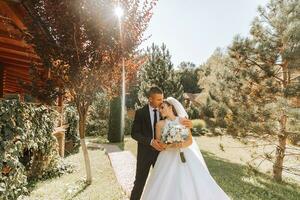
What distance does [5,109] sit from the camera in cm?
609

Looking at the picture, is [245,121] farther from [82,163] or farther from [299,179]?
[82,163]

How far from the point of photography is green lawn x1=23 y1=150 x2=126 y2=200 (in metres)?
8.01

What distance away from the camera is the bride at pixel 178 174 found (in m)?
5.35

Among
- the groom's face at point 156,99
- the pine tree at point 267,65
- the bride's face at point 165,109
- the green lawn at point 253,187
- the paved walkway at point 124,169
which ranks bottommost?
the green lawn at point 253,187

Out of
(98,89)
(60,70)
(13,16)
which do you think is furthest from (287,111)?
(13,16)

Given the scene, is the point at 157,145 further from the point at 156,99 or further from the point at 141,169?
the point at 156,99

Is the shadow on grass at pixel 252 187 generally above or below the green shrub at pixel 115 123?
below

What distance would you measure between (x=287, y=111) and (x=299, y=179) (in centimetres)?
809

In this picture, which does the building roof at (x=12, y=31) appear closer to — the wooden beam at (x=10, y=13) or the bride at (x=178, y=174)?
the wooden beam at (x=10, y=13)

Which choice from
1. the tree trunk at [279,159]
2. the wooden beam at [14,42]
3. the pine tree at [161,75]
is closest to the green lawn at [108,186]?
the tree trunk at [279,159]

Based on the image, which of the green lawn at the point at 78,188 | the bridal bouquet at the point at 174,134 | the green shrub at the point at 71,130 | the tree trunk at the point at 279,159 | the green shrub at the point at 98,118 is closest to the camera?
the bridal bouquet at the point at 174,134

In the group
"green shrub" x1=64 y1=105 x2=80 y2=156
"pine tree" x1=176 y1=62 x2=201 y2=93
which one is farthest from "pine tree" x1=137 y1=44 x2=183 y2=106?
"pine tree" x1=176 y1=62 x2=201 y2=93

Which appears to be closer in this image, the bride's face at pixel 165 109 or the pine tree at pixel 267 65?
the bride's face at pixel 165 109

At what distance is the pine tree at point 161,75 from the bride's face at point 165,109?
69.9ft
